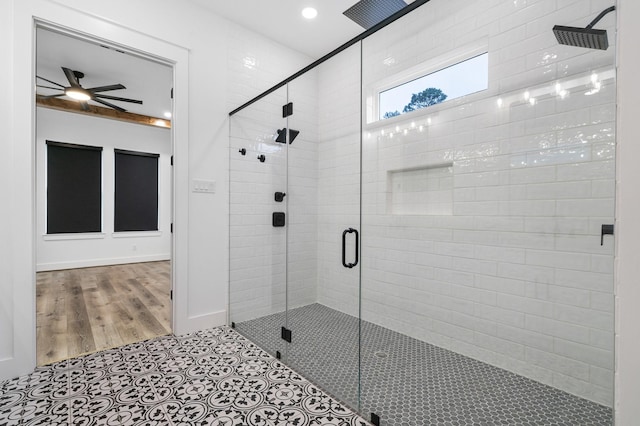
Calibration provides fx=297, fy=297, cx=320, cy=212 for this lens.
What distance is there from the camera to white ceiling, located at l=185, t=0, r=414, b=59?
2.71 m

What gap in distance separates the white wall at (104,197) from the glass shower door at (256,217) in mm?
3065

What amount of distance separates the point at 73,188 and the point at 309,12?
536 cm

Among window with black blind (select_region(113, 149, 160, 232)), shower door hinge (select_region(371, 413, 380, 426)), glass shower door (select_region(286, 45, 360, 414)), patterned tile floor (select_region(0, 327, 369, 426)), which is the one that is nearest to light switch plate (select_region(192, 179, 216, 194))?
glass shower door (select_region(286, 45, 360, 414))

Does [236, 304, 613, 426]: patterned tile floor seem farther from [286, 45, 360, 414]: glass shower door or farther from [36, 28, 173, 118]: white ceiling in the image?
[36, 28, 173, 118]: white ceiling

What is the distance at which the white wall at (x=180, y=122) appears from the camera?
6.31 feet

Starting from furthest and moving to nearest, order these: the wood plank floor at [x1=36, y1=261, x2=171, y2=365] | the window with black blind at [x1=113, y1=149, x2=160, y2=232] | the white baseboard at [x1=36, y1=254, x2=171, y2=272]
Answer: the window with black blind at [x1=113, y1=149, x2=160, y2=232] → the white baseboard at [x1=36, y1=254, x2=171, y2=272] → the wood plank floor at [x1=36, y1=261, x2=171, y2=365]

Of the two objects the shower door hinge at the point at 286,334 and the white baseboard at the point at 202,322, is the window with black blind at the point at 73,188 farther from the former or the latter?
the shower door hinge at the point at 286,334

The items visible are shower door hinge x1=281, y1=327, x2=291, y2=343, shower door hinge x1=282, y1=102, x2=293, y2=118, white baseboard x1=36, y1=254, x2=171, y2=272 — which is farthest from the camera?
white baseboard x1=36, y1=254, x2=171, y2=272

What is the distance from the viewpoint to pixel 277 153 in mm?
2742

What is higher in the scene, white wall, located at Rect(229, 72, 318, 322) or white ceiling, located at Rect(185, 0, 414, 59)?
white ceiling, located at Rect(185, 0, 414, 59)

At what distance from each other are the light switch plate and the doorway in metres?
1.05

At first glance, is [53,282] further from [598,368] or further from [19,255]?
[598,368]

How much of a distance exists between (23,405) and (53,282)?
3.65m

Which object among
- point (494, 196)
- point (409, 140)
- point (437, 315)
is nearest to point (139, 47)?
point (409, 140)
